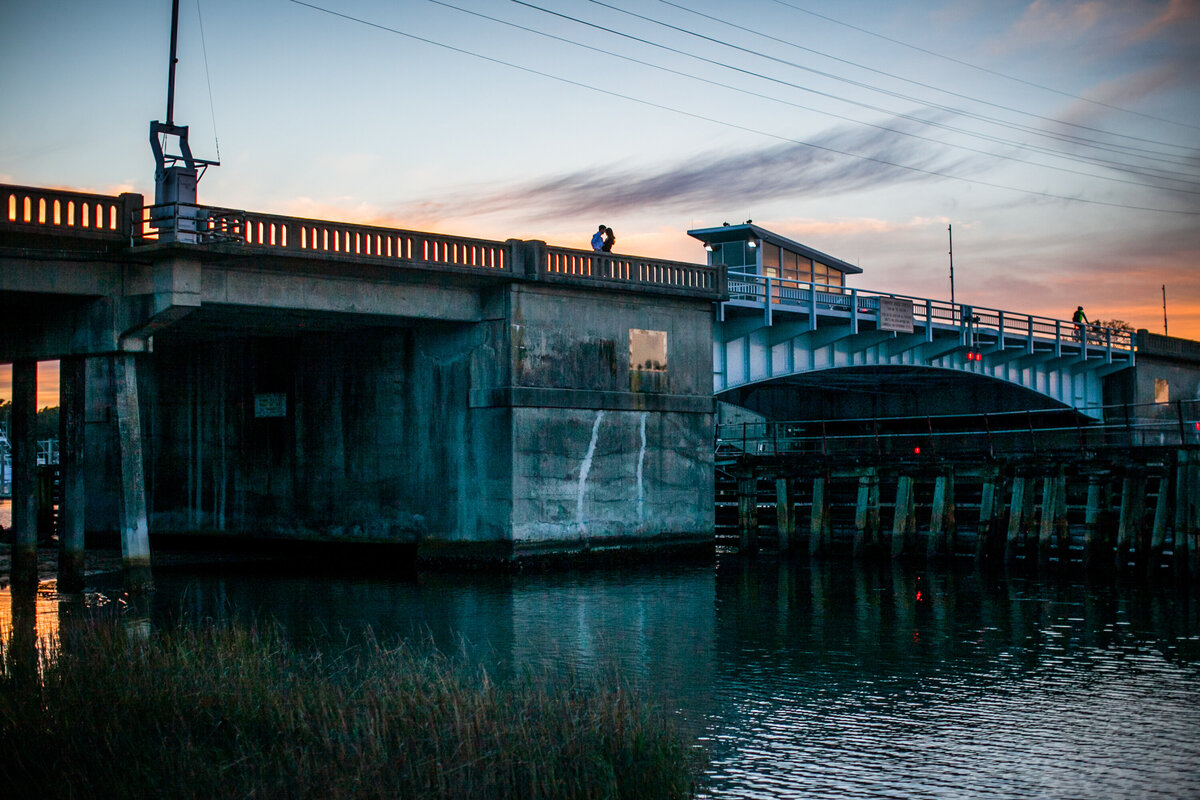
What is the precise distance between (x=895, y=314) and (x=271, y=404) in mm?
22999

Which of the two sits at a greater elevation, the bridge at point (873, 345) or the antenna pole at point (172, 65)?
the antenna pole at point (172, 65)

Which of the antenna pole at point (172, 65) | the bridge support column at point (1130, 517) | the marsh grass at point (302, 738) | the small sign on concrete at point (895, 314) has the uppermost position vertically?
the antenna pole at point (172, 65)

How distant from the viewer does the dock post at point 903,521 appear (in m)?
38.3

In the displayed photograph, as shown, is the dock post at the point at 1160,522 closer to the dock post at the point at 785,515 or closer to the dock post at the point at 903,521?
the dock post at the point at 903,521

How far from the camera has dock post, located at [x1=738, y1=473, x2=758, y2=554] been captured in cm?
4335

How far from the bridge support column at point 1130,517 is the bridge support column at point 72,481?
24890 millimetres

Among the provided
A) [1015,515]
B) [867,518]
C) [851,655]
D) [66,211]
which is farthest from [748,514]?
[66,211]

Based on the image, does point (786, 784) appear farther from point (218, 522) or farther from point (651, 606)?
point (218, 522)

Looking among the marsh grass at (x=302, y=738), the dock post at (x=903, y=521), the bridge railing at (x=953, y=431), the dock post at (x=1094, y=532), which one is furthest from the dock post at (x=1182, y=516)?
the bridge railing at (x=953, y=431)

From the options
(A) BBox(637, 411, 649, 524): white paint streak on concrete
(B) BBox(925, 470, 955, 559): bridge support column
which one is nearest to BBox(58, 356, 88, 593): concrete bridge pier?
(A) BBox(637, 411, 649, 524): white paint streak on concrete

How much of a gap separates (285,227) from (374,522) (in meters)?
9.89

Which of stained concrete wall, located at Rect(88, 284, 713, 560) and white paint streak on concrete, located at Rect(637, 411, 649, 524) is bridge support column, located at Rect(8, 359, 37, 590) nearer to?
stained concrete wall, located at Rect(88, 284, 713, 560)

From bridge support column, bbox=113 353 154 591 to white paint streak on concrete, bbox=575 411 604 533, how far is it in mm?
11450

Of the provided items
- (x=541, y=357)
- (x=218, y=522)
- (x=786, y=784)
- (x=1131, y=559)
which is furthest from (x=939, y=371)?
(x=786, y=784)
